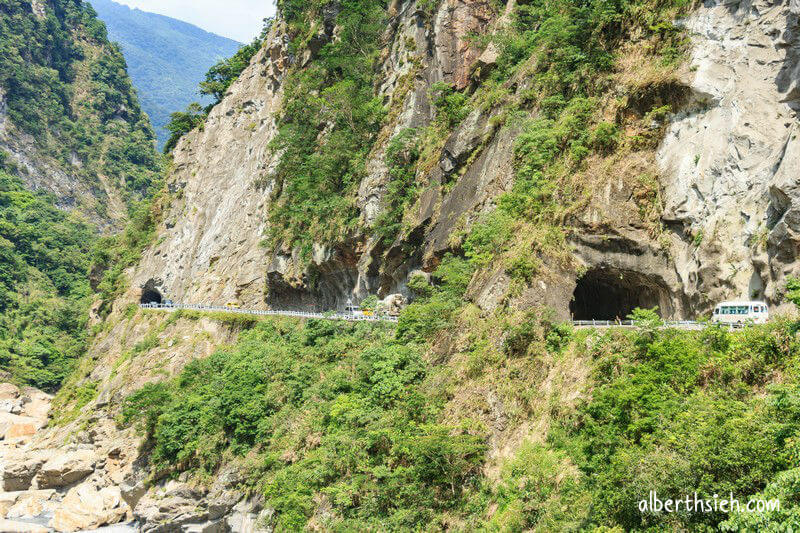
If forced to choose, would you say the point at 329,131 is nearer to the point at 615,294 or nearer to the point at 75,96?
the point at 615,294

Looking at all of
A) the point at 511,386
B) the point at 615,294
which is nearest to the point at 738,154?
the point at 615,294

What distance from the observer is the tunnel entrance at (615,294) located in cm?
2092

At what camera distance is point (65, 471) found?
37.3 metres

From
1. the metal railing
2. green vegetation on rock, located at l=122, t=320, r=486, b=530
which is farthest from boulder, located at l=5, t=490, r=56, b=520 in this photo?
the metal railing

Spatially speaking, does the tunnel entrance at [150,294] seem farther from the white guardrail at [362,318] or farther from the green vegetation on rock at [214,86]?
→ the green vegetation on rock at [214,86]

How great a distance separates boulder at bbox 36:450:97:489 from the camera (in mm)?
37375

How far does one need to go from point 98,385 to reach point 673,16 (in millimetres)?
49137

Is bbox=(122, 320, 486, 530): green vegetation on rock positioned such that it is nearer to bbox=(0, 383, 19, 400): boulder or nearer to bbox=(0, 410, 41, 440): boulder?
bbox=(0, 410, 41, 440): boulder

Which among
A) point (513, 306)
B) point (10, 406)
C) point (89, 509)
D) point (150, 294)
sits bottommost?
point (10, 406)

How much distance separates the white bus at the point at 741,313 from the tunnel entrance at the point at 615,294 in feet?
11.2

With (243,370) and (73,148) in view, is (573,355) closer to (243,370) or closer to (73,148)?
(243,370)

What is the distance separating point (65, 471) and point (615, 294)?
1388 inches

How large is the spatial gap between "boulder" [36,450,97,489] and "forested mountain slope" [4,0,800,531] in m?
0.35

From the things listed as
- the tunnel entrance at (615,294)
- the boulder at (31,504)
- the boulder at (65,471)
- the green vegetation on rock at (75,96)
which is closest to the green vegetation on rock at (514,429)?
the tunnel entrance at (615,294)
